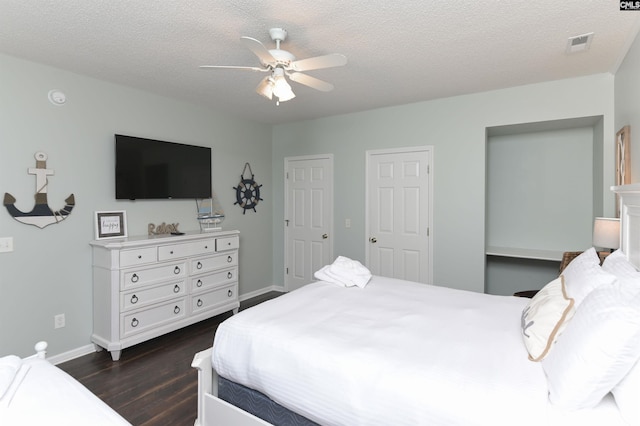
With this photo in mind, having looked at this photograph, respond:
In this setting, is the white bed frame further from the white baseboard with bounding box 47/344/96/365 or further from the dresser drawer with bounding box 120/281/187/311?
the white baseboard with bounding box 47/344/96/365

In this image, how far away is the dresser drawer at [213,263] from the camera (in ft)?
11.8

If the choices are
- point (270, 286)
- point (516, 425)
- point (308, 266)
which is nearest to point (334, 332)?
point (516, 425)

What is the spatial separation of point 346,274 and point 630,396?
1.82m

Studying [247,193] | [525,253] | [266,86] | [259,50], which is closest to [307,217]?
[247,193]

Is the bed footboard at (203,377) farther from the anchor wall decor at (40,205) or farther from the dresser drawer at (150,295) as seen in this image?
the anchor wall decor at (40,205)

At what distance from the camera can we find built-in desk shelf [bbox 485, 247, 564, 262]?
11.8 ft

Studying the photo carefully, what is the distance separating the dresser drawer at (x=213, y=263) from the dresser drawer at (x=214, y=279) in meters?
0.07

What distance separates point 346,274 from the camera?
9.07 ft

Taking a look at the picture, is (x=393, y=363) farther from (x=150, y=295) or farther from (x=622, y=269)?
(x=150, y=295)

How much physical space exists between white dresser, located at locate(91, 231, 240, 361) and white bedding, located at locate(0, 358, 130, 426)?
1.71m

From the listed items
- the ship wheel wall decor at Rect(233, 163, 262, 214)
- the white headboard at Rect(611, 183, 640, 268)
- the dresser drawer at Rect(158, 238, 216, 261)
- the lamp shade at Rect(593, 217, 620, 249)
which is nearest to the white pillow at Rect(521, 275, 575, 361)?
the white headboard at Rect(611, 183, 640, 268)

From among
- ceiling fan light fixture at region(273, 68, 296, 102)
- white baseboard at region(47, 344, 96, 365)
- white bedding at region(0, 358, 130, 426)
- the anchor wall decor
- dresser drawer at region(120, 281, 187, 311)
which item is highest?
ceiling fan light fixture at region(273, 68, 296, 102)

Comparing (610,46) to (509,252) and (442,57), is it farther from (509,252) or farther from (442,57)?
(509,252)

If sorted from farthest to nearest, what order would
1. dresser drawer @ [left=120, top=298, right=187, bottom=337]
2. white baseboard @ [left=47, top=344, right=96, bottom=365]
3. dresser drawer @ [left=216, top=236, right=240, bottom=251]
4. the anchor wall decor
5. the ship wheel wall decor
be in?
the ship wheel wall decor < dresser drawer @ [left=216, top=236, right=240, bottom=251] < dresser drawer @ [left=120, top=298, right=187, bottom=337] < white baseboard @ [left=47, top=344, right=96, bottom=365] < the anchor wall decor
